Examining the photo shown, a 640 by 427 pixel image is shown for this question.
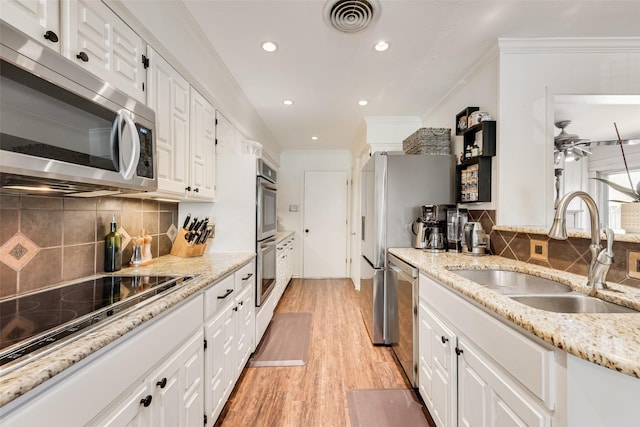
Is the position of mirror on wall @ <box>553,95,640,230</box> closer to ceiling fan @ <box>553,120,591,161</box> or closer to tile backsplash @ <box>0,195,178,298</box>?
ceiling fan @ <box>553,120,591,161</box>

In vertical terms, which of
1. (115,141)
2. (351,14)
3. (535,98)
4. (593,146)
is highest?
(351,14)

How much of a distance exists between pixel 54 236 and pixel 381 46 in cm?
227

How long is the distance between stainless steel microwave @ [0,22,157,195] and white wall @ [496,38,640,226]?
2325 millimetres

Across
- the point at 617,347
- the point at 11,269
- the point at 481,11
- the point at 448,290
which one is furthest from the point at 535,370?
the point at 481,11

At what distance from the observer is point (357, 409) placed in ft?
5.44

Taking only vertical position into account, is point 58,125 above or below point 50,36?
below

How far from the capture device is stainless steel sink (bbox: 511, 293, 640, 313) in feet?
3.33

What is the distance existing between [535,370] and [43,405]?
122 centimetres

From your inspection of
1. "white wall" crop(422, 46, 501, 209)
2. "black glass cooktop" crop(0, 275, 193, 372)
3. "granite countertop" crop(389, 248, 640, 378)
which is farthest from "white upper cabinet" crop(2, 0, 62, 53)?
"white wall" crop(422, 46, 501, 209)

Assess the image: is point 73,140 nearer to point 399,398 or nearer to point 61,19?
point 61,19

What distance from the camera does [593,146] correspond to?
9.05 ft

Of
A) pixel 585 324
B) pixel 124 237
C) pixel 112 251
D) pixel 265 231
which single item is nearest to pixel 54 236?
pixel 112 251

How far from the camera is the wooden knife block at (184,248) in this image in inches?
76.7

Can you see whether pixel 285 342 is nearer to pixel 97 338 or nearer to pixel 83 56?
pixel 97 338
